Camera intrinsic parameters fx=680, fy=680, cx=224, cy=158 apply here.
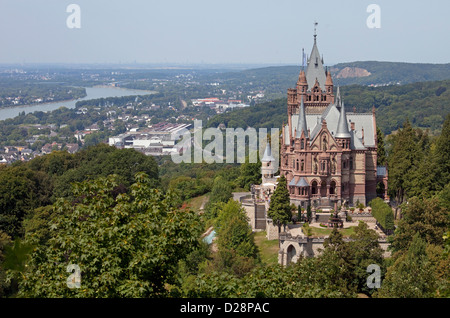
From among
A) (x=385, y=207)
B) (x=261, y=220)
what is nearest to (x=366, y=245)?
(x=385, y=207)

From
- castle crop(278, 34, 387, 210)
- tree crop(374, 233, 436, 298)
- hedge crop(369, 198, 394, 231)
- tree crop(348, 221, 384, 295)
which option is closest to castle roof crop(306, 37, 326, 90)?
castle crop(278, 34, 387, 210)

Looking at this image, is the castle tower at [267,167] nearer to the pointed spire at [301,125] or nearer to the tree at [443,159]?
the pointed spire at [301,125]

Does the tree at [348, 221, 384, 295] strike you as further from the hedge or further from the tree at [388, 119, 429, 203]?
the tree at [388, 119, 429, 203]

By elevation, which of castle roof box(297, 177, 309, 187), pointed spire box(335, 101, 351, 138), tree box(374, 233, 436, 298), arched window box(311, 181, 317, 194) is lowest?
tree box(374, 233, 436, 298)

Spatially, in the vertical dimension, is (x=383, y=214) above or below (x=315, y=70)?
below

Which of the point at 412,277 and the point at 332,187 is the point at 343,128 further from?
the point at 412,277

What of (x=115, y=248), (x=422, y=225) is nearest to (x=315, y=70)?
(x=422, y=225)
